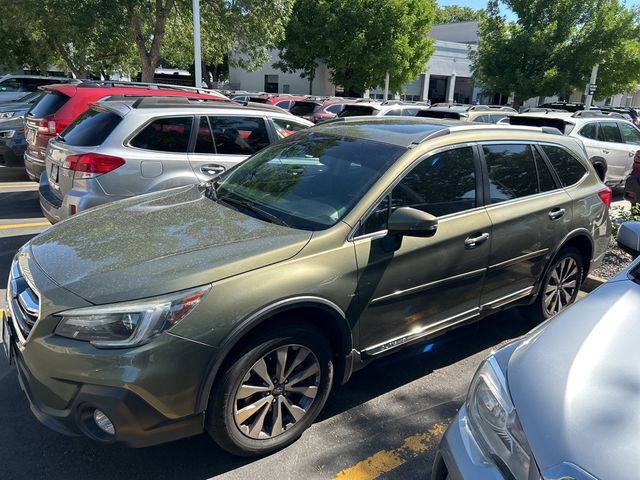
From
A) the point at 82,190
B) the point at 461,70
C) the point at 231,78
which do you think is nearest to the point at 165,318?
the point at 82,190

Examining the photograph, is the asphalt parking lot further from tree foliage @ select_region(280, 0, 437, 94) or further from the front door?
tree foliage @ select_region(280, 0, 437, 94)

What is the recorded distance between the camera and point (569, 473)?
58.5 inches

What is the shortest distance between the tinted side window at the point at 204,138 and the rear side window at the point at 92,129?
0.80 metres

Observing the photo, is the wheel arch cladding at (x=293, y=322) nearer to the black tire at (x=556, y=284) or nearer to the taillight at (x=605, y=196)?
the black tire at (x=556, y=284)

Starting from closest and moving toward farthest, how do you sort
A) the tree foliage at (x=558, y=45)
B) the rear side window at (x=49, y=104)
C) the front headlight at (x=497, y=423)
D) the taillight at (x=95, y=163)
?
the front headlight at (x=497, y=423) → the taillight at (x=95, y=163) → the rear side window at (x=49, y=104) → the tree foliage at (x=558, y=45)

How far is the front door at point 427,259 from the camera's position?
2.92 metres

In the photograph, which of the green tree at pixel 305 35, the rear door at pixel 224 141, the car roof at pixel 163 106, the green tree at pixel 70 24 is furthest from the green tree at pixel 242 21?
the rear door at pixel 224 141

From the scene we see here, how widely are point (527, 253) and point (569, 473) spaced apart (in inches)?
98.7

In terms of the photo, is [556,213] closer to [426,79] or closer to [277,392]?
[277,392]

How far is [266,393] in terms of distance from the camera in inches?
104

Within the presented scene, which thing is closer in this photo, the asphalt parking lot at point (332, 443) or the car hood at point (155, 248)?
the car hood at point (155, 248)

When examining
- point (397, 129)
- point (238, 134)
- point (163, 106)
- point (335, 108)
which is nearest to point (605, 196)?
point (397, 129)

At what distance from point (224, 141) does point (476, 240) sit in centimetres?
328

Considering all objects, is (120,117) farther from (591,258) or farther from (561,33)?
(561,33)
